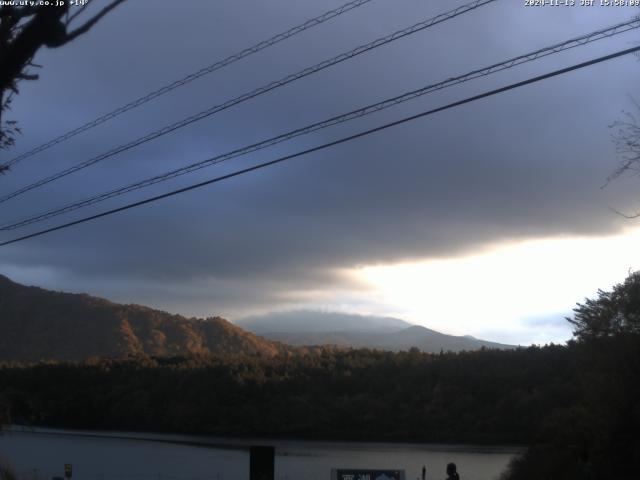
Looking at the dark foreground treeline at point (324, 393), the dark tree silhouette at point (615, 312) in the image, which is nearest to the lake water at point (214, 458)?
the dark foreground treeline at point (324, 393)

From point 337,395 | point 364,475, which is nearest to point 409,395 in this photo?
point 337,395

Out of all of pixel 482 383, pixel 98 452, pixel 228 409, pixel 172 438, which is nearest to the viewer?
pixel 98 452

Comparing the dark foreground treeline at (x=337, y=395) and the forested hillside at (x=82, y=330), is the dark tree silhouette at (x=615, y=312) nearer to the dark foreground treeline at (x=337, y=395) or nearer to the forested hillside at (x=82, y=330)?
the dark foreground treeline at (x=337, y=395)

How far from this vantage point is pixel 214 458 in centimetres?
4212

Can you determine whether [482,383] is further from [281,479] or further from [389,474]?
[389,474]

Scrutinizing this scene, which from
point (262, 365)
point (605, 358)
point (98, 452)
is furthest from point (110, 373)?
point (605, 358)

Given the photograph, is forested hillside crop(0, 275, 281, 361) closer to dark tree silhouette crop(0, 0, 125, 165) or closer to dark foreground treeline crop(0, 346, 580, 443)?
dark foreground treeline crop(0, 346, 580, 443)

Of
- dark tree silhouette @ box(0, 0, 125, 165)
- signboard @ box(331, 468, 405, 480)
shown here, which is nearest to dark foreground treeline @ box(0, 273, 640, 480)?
signboard @ box(331, 468, 405, 480)

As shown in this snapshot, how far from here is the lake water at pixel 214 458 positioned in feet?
115

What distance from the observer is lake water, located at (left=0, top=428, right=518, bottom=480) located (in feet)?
115

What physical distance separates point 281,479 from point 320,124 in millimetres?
21924

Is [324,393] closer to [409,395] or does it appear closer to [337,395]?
[337,395]

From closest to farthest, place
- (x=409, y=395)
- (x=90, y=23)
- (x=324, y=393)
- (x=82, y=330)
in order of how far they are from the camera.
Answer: (x=90, y=23)
(x=409, y=395)
(x=324, y=393)
(x=82, y=330)

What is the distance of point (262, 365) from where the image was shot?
2849 inches
